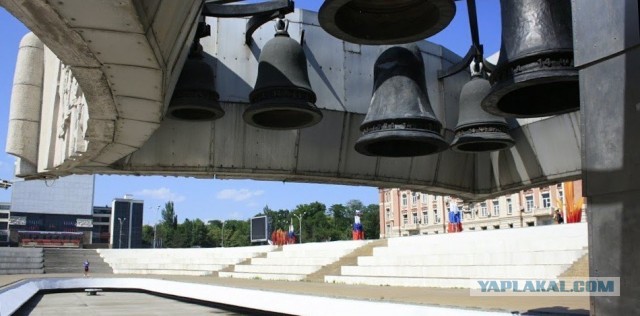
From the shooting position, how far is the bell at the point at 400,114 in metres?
5.09

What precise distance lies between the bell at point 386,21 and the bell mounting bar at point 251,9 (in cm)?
231

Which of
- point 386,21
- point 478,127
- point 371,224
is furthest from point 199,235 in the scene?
point 386,21

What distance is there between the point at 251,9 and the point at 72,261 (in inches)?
1438

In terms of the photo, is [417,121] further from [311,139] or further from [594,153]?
[311,139]

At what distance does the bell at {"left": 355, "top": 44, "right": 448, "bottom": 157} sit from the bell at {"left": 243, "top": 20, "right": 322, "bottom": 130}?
762mm

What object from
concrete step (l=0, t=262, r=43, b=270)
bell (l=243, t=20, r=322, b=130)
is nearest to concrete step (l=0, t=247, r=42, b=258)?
concrete step (l=0, t=262, r=43, b=270)

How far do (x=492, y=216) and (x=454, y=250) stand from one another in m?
50.4

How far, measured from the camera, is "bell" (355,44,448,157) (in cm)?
509

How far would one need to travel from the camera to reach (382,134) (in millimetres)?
5066

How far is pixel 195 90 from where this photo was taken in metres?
6.37

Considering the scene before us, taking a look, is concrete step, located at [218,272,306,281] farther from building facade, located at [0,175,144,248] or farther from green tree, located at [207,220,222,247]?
green tree, located at [207,220,222,247]

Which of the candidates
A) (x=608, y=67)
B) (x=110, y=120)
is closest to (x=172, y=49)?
(x=110, y=120)

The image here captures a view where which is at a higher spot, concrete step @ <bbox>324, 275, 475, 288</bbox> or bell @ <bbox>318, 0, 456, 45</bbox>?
bell @ <bbox>318, 0, 456, 45</bbox>

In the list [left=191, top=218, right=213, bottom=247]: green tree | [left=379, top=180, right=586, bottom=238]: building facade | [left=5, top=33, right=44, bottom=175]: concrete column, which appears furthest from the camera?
[left=191, top=218, right=213, bottom=247]: green tree
